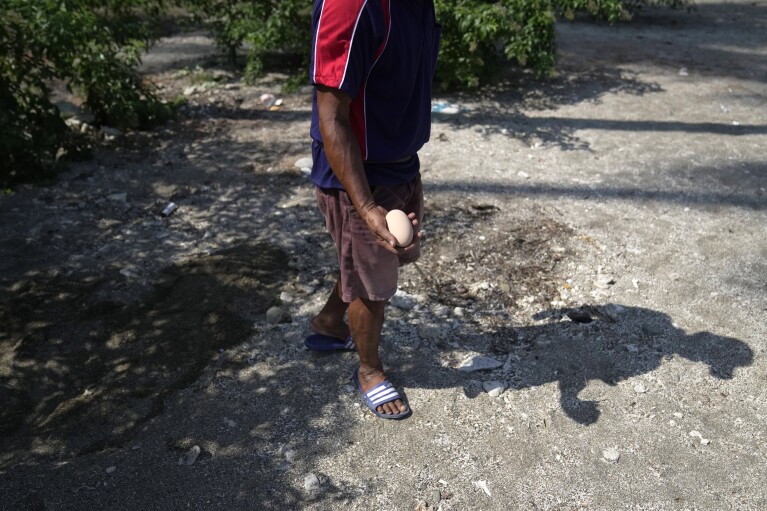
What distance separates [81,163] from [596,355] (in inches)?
163

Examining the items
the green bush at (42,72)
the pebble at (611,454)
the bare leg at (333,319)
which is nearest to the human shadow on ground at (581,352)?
the pebble at (611,454)

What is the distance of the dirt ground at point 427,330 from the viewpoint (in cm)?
262

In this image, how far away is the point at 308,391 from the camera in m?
3.06

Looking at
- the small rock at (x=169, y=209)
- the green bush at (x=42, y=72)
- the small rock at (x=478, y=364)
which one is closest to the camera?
the small rock at (x=478, y=364)

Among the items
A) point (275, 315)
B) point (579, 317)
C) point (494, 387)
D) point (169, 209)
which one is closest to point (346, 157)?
point (494, 387)

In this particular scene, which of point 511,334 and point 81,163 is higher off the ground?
point 81,163

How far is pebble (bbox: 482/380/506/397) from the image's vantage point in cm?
303

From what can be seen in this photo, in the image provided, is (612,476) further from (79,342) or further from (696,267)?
(79,342)

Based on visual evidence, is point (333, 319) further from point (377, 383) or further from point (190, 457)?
point (190, 457)

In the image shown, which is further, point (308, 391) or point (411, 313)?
point (411, 313)

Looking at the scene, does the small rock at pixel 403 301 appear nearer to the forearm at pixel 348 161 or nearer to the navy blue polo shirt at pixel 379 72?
the navy blue polo shirt at pixel 379 72

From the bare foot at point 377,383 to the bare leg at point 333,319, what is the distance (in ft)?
0.94

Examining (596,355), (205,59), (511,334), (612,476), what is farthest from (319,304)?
(205,59)

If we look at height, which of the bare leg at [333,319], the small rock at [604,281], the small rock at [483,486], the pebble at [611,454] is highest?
the bare leg at [333,319]
